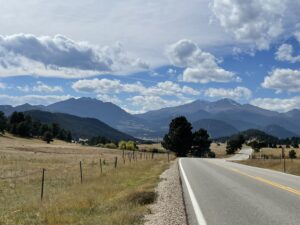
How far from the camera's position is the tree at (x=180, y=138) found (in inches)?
4852

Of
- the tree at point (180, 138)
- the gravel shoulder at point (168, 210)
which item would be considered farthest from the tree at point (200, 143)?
the gravel shoulder at point (168, 210)

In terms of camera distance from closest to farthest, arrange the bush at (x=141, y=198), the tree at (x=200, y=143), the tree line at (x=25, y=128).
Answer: the bush at (x=141, y=198) → the tree at (x=200, y=143) → the tree line at (x=25, y=128)

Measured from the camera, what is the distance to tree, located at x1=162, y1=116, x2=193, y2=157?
123250 millimetres

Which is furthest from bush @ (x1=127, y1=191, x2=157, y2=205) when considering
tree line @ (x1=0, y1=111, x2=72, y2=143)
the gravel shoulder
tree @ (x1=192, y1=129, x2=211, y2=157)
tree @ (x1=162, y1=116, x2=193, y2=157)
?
tree line @ (x1=0, y1=111, x2=72, y2=143)

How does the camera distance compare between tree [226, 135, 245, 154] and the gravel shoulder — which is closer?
the gravel shoulder

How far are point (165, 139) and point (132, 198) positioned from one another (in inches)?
4452

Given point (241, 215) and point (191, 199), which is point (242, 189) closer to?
point (191, 199)

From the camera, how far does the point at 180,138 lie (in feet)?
404

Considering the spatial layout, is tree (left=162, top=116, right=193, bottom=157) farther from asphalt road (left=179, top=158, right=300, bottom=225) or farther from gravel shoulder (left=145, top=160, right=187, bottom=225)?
gravel shoulder (left=145, top=160, right=187, bottom=225)

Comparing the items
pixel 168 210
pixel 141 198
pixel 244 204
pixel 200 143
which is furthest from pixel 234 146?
pixel 168 210

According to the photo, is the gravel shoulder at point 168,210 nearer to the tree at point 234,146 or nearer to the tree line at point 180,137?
the tree line at point 180,137

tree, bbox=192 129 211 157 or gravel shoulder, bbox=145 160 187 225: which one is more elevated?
tree, bbox=192 129 211 157

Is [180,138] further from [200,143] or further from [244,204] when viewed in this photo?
[244,204]

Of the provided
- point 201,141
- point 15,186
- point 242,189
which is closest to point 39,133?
point 201,141
